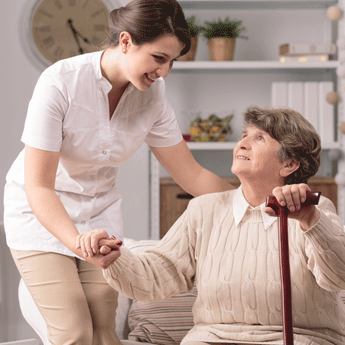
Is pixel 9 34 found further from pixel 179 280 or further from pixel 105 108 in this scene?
pixel 179 280

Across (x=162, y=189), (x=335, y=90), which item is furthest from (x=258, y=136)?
(x=335, y=90)

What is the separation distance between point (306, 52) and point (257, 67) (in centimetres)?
30

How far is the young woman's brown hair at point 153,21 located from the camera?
1172 mm

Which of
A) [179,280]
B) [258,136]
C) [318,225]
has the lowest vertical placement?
[179,280]

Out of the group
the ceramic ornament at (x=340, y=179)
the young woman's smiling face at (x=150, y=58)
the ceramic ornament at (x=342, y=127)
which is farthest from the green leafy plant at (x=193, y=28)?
the young woman's smiling face at (x=150, y=58)

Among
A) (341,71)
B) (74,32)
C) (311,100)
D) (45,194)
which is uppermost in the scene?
(74,32)

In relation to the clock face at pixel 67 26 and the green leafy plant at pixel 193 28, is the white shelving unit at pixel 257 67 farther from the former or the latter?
the clock face at pixel 67 26

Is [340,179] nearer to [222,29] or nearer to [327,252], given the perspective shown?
[222,29]

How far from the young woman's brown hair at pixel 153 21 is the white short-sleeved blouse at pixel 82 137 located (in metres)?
0.17

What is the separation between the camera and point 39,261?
1280 millimetres

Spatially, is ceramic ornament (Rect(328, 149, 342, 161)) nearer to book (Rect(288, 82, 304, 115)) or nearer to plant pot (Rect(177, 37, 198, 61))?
book (Rect(288, 82, 304, 115))

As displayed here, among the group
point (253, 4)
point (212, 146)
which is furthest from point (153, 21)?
point (253, 4)

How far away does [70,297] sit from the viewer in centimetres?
121

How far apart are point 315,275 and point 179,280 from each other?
1.25 feet
